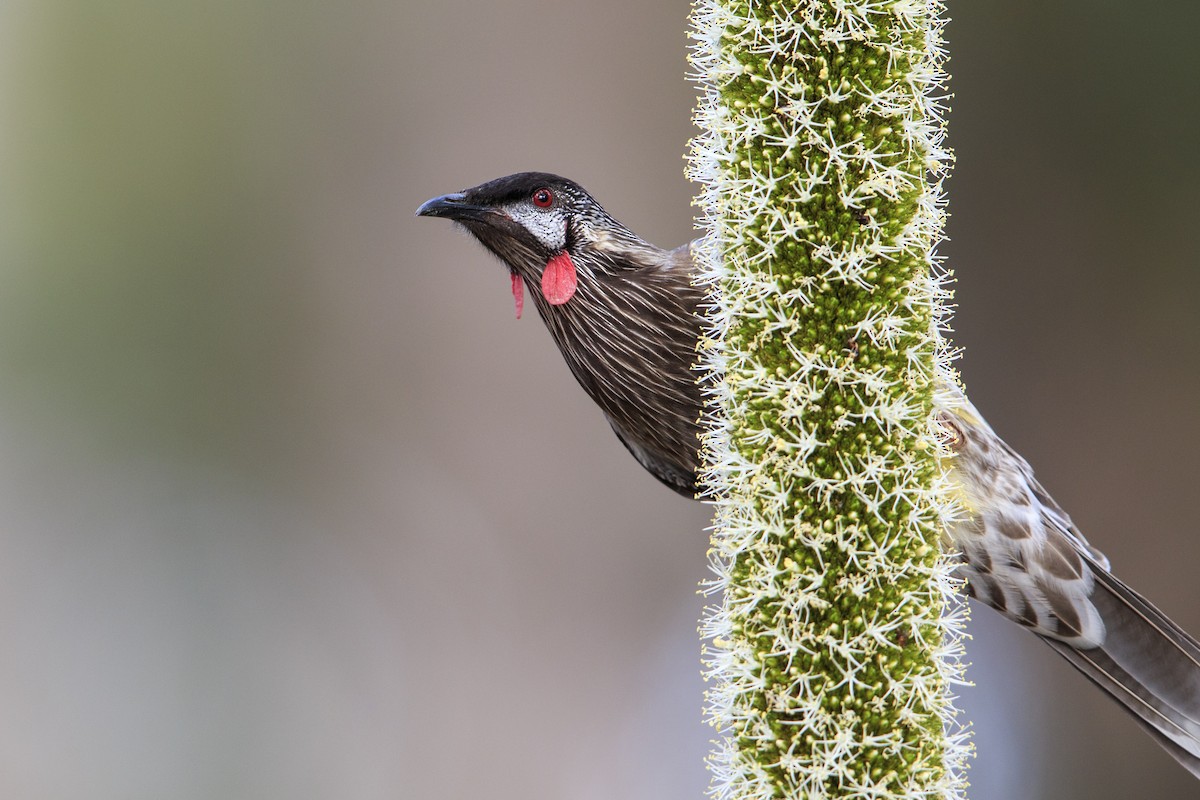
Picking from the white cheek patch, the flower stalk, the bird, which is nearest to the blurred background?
the bird

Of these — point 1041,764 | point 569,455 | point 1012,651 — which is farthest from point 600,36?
point 1041,764

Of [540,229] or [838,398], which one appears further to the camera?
[540,229]

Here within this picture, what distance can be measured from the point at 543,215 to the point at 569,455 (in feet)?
5.92

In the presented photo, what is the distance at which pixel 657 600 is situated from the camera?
3889mm

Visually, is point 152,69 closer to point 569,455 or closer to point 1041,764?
point 569,455

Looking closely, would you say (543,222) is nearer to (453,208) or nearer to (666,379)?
(453,208)

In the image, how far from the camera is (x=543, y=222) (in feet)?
6.78

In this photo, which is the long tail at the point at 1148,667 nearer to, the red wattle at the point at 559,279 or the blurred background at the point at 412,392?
the red wattle at the point at 559,279

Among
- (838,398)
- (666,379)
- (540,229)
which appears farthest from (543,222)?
(838,398)

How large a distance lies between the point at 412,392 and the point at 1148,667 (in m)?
2.69

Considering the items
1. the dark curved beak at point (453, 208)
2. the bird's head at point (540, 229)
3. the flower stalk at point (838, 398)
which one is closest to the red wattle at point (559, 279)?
the bird's head at point (540, 229)

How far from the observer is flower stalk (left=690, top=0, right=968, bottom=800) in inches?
41.6

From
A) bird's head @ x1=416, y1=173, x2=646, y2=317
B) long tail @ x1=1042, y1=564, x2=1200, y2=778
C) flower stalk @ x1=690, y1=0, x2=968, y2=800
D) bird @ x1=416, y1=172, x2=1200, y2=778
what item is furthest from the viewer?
bird's head @ x1=416, y1=173, x2=646, y2=317

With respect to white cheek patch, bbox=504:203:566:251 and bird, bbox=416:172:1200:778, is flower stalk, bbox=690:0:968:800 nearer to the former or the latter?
bird, bbox=416:172:1200:778
